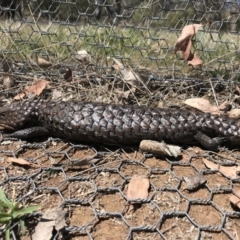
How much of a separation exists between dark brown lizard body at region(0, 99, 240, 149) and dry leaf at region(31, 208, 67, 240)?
593 millimetres

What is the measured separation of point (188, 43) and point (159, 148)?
34.5 inches

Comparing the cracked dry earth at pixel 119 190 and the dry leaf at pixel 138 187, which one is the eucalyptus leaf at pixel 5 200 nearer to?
the cracked dry earth at pixel 119 190

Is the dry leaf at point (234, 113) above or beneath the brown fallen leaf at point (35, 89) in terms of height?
above

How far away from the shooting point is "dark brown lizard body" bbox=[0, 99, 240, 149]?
214 centimetres

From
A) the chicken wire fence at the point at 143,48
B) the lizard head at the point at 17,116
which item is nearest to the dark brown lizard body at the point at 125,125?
the lizard head at the point at 17,116

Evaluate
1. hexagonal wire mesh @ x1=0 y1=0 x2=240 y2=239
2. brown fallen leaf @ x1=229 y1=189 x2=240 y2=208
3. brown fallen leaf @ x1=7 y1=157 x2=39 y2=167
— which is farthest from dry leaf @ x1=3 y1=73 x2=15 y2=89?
brown fallen leaf @ x1=229 y1=189 x2=240 y2=208

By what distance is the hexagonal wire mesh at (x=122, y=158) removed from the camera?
1.70 metres

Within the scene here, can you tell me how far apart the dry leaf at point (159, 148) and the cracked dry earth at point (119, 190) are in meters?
0.04

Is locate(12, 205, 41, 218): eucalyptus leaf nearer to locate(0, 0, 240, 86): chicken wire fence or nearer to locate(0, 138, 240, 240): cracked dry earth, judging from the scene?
locate(0, 138, 240, 240): cracked dry earth

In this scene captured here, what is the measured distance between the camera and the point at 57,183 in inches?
74.7

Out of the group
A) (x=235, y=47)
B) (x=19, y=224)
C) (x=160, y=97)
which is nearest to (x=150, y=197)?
(x=19, y=224)

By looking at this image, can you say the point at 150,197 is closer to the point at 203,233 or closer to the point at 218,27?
the point at 203,233

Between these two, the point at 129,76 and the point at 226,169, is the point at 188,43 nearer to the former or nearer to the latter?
the point at 129,76

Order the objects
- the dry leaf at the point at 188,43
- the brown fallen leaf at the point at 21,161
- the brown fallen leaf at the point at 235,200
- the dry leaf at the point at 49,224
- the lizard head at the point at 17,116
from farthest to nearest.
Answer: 1. the dry leaf at the point at 188,43
2. the lizard head at the point at 17,116
3. the brown fallen leaf at the point at 21,161
4. the brown fallen leaf at the point at 235,200
5. the dry leaf at the point at 49,224
